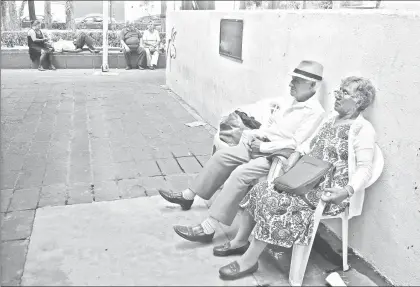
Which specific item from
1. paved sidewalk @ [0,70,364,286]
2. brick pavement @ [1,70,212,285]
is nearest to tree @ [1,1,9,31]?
brick pavement @ [1,70,212,285]

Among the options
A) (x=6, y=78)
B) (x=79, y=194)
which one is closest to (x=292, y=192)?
(x=79, y=194)

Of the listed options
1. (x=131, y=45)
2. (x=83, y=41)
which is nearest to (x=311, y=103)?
(x=131, y=45)

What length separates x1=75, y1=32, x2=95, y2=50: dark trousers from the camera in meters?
14.0

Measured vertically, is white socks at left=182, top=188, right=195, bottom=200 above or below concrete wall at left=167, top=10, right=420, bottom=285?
below

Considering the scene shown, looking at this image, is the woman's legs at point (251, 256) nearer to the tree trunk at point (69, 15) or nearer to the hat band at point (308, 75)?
the hat band at point (308, 75)

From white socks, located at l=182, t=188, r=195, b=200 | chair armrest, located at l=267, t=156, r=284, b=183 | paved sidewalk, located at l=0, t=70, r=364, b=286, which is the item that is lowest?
paved sidewalk, located at l=0, t=70, r=364, b=286

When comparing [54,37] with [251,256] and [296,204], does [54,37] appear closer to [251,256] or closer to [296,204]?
[251,256]

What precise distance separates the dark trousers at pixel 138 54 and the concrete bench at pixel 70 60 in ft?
0.55

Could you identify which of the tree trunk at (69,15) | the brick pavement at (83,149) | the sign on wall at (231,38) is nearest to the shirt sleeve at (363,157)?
the brick pavement at (83,149)

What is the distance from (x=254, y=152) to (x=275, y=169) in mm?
294

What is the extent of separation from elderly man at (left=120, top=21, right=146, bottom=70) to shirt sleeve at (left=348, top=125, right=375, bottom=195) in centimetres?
1123

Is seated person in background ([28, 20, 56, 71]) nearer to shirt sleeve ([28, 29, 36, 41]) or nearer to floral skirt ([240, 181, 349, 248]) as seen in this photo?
shirt sleeve ([28, 29, 36, 41])

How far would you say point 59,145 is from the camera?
19.7ft

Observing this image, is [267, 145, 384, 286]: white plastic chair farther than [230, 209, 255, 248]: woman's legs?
No
